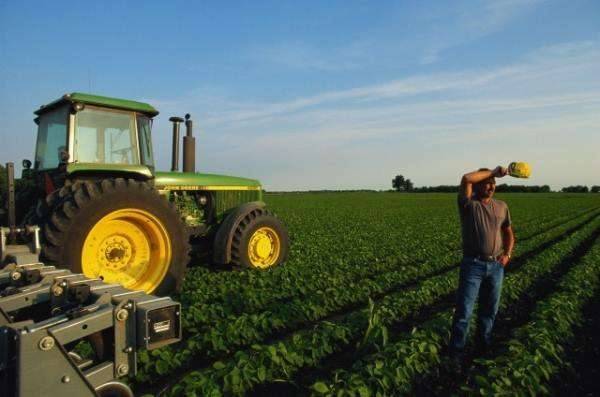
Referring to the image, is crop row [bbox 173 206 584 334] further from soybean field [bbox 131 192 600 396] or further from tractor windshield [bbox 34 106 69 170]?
tractor windshield [bbox 34 106 69 170]

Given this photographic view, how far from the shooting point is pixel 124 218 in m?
5.13

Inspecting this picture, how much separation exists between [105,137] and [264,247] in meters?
3.28

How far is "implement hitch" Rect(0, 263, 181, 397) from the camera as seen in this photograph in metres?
2.02

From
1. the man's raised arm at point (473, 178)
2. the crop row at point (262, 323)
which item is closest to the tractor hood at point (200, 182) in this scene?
the crop row at point (262, 323)

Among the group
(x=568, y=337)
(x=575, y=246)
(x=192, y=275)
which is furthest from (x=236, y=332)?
(x=575, y=246)

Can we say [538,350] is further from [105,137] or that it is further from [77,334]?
[105,137]

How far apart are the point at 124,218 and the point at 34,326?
3.20 meters

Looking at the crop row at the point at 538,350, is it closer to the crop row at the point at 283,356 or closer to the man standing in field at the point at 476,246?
the man standing in field at the point at 476,246

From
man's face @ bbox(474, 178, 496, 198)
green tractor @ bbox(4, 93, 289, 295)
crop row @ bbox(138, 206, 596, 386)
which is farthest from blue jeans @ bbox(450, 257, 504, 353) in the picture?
green tractor @ bbox(4, 93, 289, 295)

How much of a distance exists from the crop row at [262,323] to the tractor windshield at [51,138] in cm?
267

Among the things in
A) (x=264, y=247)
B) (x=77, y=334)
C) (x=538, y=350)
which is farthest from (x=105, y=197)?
(x=538, y=350)

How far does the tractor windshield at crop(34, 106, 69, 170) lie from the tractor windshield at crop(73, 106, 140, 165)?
0.17 m

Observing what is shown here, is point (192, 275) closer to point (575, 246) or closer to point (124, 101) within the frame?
point (124, 101)

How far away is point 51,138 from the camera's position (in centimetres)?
571
